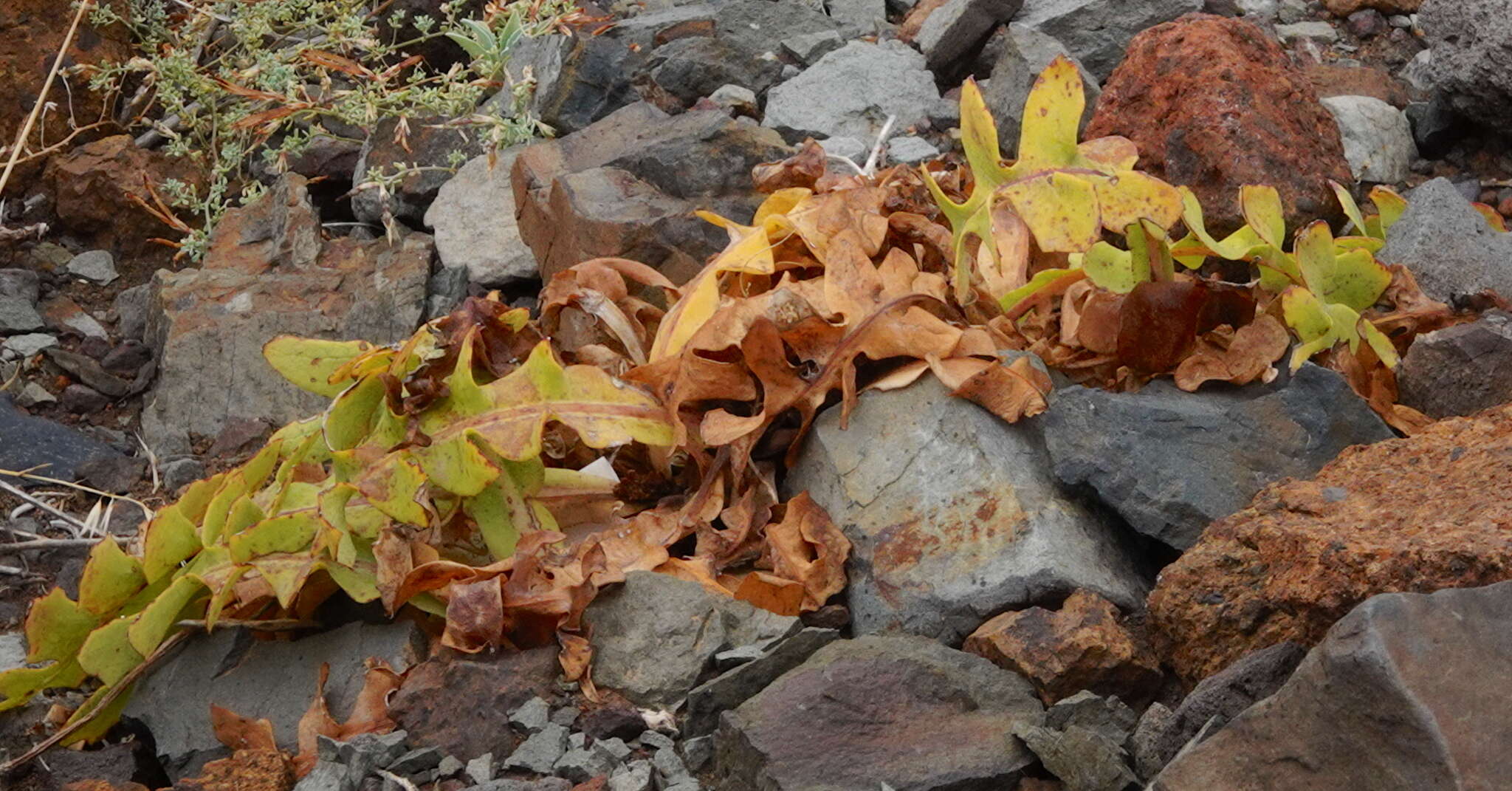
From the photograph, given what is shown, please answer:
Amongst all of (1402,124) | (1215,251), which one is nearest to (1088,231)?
(1215,251)

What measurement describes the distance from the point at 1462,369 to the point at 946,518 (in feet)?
3.21

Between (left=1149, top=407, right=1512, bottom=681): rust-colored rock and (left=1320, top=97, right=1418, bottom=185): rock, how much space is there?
2.04 metres

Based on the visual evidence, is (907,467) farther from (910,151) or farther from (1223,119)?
(910,151)

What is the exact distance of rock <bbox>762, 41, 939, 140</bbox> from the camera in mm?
4637

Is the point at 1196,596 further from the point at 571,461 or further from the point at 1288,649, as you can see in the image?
the point at 571,461

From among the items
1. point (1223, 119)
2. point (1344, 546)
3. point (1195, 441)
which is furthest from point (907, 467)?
point (1223, 119)

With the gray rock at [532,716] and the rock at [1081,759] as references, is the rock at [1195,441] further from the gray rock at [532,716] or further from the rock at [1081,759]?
the gray rock at [532,716]

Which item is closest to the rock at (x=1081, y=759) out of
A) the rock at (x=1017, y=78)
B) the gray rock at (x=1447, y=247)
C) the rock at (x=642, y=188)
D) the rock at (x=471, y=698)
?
the rock at (x=471, y=698)

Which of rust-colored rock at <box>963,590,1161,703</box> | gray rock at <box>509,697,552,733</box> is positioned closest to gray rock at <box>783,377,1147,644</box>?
rust-colored rock at <box>963,590,1161,703</box>

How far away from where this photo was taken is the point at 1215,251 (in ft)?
9.53

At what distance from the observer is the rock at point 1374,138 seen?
4.33m

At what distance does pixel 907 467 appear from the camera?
9.59 feet

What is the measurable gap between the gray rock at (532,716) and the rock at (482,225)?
1967mm

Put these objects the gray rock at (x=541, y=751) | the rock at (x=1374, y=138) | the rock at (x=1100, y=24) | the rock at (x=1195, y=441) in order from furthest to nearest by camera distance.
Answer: the rock at (x=1100, y=24), the rock at (x=1374, y=138), the rock at (x=1195, y=441), the gray rock at (x=541, y=751)
